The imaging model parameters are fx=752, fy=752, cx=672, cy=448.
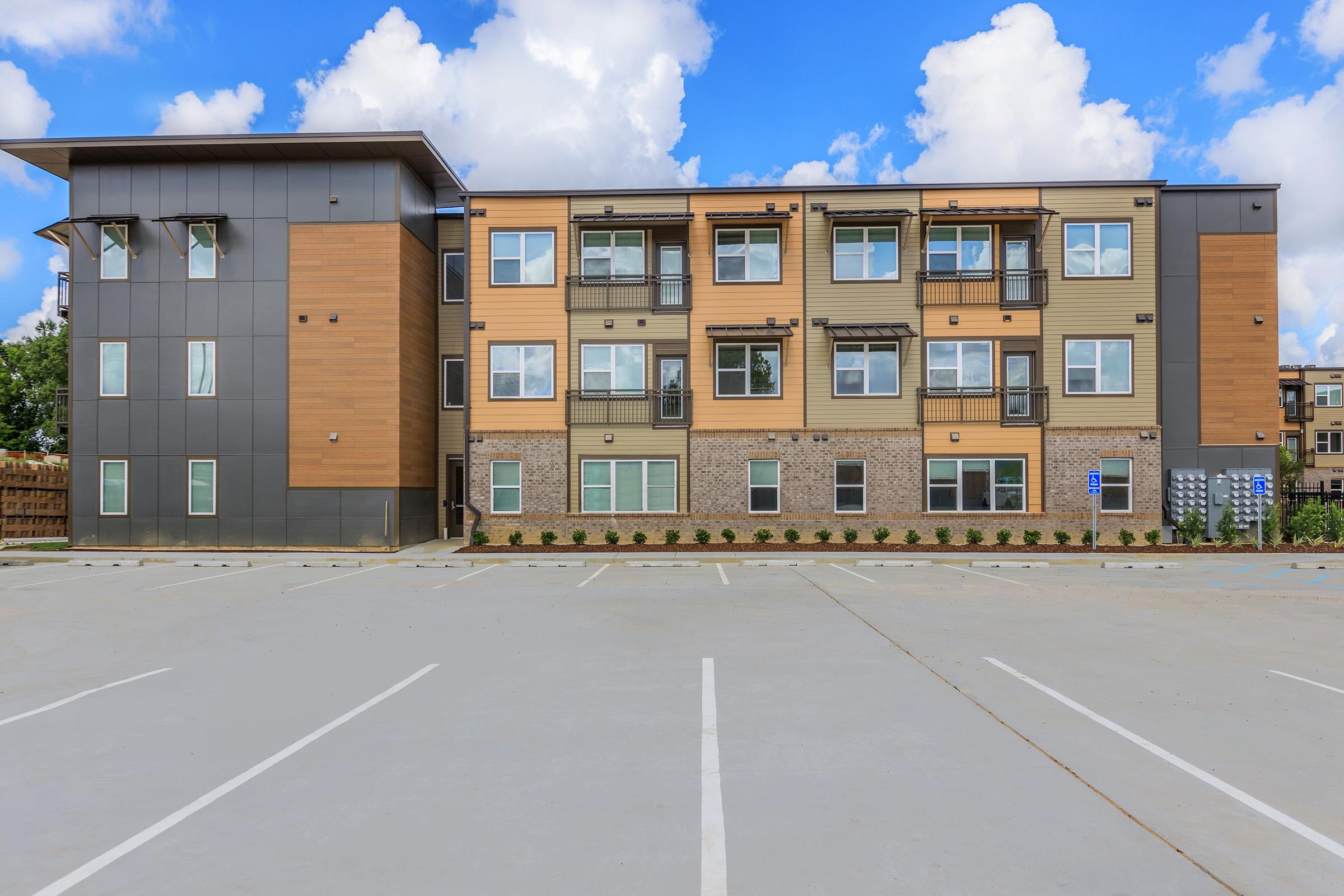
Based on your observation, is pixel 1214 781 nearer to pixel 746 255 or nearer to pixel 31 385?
pixel 746 255

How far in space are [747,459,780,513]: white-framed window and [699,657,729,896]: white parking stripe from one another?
55.6 ft

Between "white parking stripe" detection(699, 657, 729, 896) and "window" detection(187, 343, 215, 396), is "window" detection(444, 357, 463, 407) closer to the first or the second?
"window" detection(187, 343, 215, 396)

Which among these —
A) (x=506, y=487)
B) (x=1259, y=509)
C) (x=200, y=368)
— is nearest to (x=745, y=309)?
(x=506, y=487)

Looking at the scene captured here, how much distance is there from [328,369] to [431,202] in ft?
23.8

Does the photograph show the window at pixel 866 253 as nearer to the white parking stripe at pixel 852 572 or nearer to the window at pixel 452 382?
the white parking stripe at pixel 852 572

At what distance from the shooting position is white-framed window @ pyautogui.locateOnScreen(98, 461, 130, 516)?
23.2 metres

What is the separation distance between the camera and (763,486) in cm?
2366

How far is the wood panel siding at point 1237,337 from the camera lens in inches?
931

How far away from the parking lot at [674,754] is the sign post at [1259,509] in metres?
13.3

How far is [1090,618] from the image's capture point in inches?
433

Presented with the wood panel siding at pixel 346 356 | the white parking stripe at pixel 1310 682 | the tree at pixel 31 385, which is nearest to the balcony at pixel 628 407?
the wood panel siding at pixel 346 356

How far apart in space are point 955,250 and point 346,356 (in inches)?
757

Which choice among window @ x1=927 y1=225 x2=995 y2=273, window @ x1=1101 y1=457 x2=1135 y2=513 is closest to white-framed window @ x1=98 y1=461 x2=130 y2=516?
window @ x1=927 y1=225 x2=995 y2=273

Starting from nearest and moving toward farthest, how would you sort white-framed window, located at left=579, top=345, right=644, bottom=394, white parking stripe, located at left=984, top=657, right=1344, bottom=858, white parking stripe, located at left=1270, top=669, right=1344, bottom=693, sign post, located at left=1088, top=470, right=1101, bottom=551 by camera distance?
white parking stripe, located at left=984, top=657, right=1344, bottom=858 < white parking stripe, located at left=1270, top=669, right=1344, bottom=693 < sign post, located at left=1088, top=470, right=1101, bottom=551 < white-framed window, located at left=579, top=345, right=644, bottom=394
